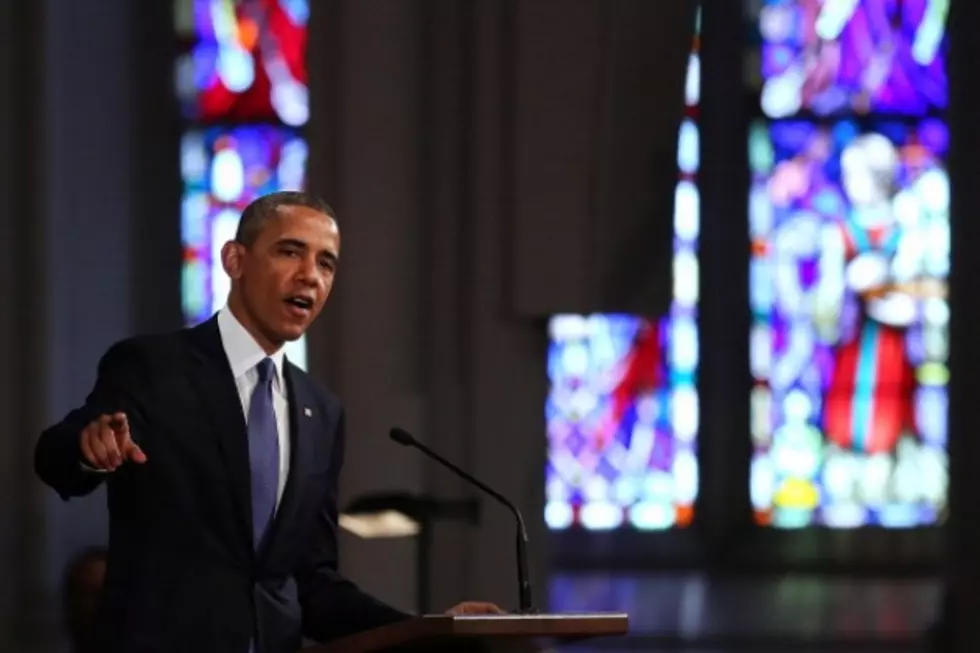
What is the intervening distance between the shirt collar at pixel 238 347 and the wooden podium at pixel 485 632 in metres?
0.55

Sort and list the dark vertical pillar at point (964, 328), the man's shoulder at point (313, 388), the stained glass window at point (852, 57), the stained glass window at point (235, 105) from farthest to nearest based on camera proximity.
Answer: the stained glass window at point (852, 57)
the stained glass window at point (235, 105)
the dark vertical pillar at point (964, 328)
the man's shoulder at point (313, 388)

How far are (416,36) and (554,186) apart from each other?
669mm

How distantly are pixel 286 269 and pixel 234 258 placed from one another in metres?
0.10

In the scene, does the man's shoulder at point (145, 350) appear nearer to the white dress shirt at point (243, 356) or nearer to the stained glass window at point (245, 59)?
the white dress shirt at point (243, 356)

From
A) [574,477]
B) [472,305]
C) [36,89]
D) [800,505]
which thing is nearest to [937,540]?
[800,505]

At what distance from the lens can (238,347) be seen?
3439 mm

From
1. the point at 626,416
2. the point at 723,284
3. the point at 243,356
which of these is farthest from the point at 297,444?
the point at 723,284

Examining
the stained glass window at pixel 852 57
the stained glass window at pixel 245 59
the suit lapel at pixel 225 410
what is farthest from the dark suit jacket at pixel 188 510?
the stained glass window at pixel 852 57

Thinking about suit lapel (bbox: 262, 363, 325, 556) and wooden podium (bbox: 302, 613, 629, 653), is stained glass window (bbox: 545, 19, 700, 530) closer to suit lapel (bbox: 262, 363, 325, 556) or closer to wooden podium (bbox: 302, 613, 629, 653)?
suit lapel (bbox: 262, 363, 325, 556)

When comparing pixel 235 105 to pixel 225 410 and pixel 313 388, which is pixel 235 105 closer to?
pixel 313 388

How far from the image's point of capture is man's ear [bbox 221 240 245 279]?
3.39 meters

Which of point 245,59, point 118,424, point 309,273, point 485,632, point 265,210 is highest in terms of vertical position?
point 245,59

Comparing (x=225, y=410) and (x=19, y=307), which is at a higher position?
Answer: (x=19, y=307)

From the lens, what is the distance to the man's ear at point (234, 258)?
11.1 feet
